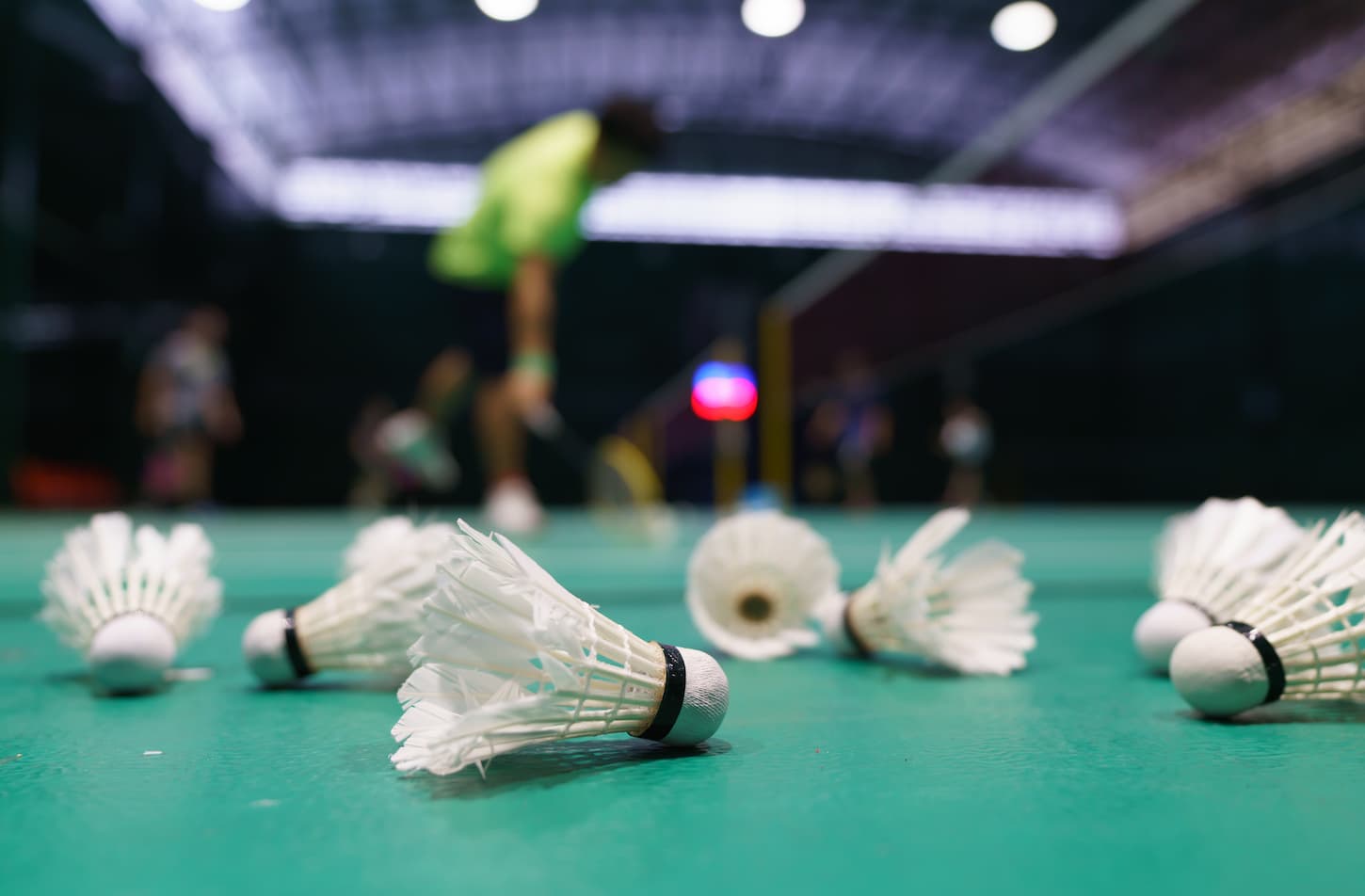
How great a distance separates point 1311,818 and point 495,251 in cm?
452

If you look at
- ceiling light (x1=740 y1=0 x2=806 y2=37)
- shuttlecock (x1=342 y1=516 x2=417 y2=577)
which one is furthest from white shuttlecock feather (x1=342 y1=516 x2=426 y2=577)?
ceiling light (x1=740 y1=0 x2=806 y2=37)

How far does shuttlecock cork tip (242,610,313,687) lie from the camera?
3.91ft

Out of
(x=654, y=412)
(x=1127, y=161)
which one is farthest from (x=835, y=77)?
(x=1127, y=161)

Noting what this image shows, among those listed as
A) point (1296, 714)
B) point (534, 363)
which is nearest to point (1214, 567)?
point (1296, 714)

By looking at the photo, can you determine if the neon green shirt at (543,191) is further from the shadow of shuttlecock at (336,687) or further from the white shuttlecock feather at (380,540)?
the shadow of shuttlecock at (336,687)

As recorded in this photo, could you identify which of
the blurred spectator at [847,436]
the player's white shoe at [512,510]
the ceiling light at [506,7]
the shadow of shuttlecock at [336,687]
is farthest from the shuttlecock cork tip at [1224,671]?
the blurred spectator at [847,436]

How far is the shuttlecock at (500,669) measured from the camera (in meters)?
0.73

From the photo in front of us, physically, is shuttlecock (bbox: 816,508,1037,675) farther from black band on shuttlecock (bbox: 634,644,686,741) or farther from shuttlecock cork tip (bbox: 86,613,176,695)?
shuttlecock cork tip (bbox: 86,613,176,695)

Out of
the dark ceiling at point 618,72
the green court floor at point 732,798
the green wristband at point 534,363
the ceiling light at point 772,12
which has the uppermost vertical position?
the dark ceiling at point 618,72

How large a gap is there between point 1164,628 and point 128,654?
48.2 inches

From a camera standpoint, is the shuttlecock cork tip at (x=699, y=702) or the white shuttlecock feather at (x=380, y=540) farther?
the white shuttlecock feather at (x=380, y=540)

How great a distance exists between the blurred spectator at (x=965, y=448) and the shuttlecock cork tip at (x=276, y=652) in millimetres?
11027

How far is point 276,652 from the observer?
119cm

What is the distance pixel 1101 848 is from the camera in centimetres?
60
